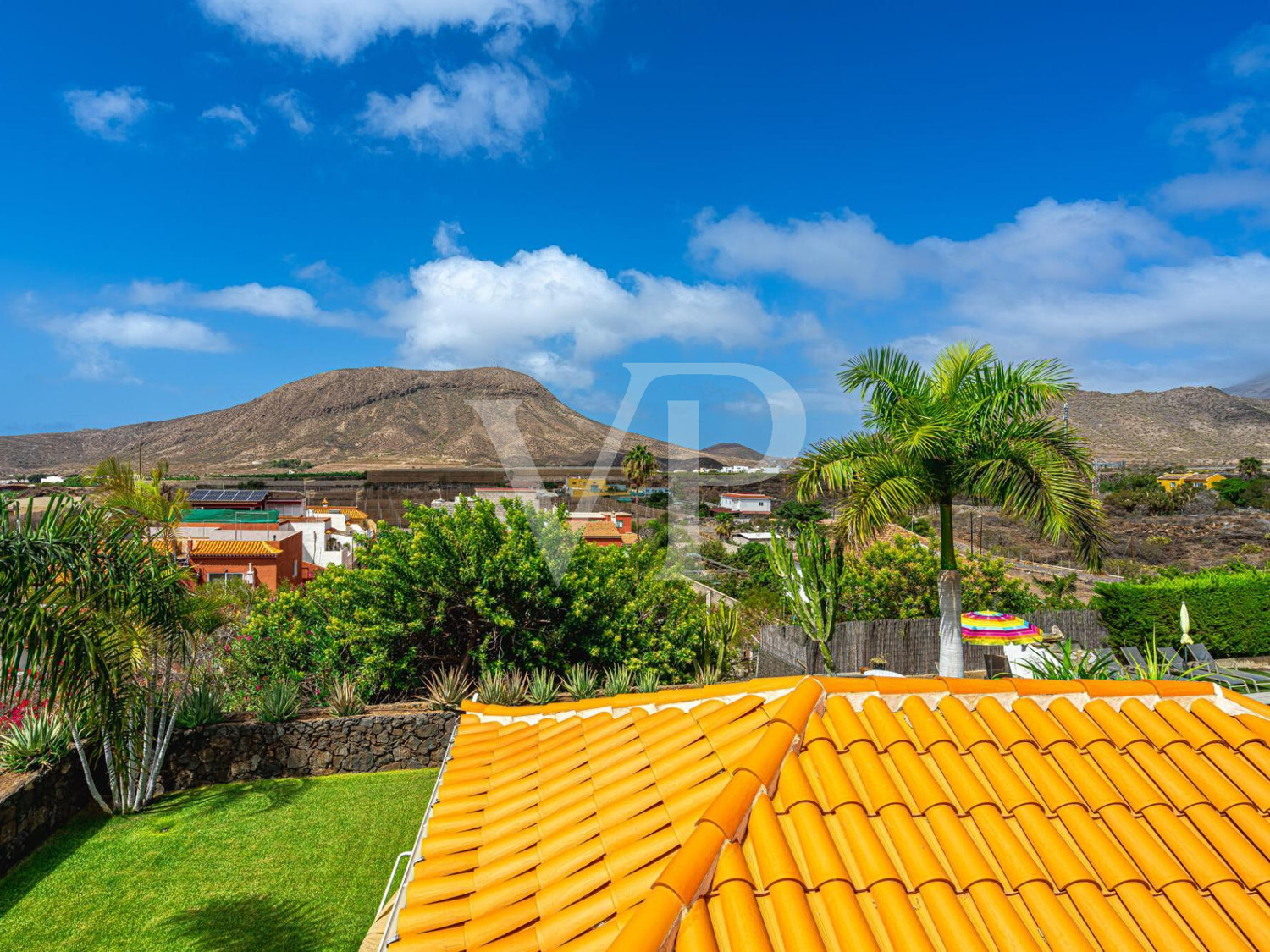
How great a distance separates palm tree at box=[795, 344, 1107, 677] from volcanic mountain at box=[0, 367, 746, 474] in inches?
3096

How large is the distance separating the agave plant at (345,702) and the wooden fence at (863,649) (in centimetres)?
826

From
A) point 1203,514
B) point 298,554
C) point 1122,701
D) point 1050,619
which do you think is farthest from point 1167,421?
point 1122,701

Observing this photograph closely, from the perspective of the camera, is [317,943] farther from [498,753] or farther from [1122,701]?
[1122,701]

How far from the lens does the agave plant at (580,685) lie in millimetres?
10734

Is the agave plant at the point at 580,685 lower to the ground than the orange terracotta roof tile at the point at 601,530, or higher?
lower

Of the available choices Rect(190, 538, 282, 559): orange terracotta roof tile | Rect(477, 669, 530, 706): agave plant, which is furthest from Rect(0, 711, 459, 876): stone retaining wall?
Rect(190, 538, 282, 559): orange terracotta roof tile

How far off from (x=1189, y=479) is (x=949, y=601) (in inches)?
2754

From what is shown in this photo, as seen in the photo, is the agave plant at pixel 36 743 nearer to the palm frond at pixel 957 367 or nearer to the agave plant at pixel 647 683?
the agave plant at pixel 647 683

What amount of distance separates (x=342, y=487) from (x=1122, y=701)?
8129 cm

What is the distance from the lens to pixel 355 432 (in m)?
120

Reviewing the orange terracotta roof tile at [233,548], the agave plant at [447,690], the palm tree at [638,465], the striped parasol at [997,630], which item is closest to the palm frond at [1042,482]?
the striped parasol at [997,630]

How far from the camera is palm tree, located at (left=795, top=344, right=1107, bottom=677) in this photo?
9.56 metres

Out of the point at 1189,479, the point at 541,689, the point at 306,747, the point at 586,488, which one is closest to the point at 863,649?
the point at 541,689

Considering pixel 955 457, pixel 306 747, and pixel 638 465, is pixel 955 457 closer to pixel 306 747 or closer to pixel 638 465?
pixel 306 747
